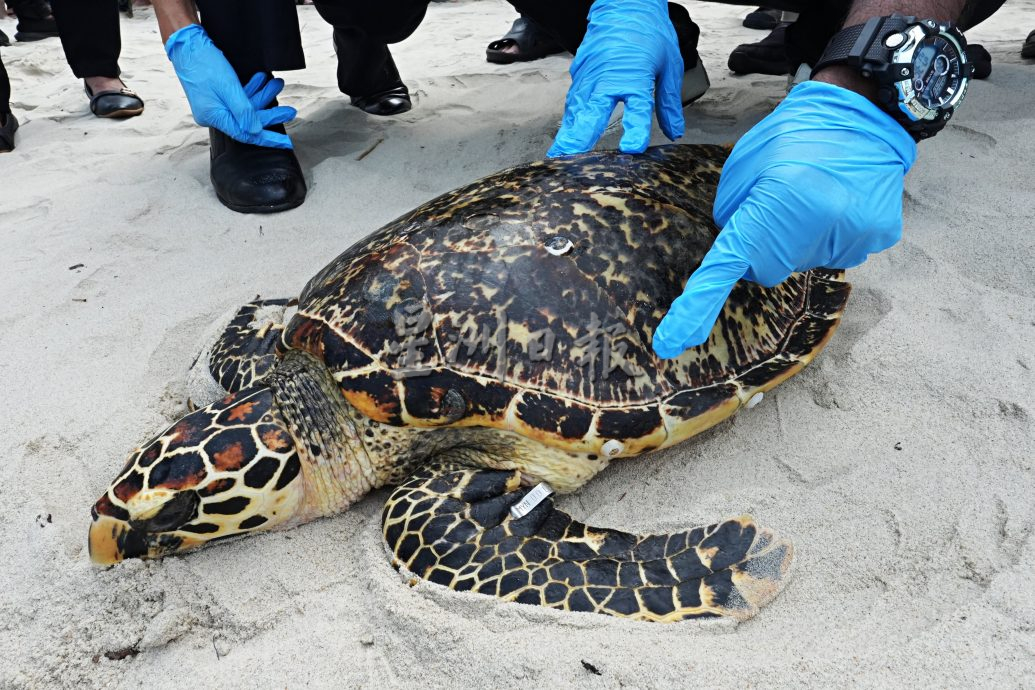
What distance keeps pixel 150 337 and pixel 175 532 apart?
0.99m

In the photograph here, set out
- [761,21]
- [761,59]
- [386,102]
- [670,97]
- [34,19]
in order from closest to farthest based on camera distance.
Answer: [670,97] < [386,102] < [761,59] < [761,21] < [34,19]

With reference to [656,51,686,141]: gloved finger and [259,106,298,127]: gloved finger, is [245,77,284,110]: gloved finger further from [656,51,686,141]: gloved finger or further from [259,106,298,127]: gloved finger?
[656,51,686,141]: gloved finger

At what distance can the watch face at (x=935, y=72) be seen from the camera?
1.59 meters

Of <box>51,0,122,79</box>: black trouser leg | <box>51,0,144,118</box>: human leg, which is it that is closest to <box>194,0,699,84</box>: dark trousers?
<box>51,0,144,118</box>: human leg

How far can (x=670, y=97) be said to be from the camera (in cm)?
246

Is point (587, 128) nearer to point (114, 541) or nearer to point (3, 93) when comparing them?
point (114, 541)

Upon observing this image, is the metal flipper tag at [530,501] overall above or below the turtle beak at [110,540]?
below

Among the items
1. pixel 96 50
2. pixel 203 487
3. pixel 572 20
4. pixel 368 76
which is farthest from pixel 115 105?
pixel 203 487

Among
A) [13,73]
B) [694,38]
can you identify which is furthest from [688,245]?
[13,73]

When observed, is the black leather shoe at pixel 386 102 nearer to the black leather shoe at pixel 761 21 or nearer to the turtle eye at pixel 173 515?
the turtle eye at pixel 173 515

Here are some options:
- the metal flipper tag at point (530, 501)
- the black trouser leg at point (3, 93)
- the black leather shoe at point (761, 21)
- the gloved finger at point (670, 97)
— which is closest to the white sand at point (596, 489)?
the metal flipper tag at point (530, 501)

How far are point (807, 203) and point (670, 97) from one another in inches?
44.6

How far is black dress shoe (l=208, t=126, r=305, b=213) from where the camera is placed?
2.97 meters

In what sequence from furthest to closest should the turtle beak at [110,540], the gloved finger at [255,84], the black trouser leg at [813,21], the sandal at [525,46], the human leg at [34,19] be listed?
1. the human leg at [34,19]
2. the sandal at [525,46]
3. the gloved finger at [255,84]
4. the black trouser leg at [813,21]
5. the turtle beak at [110,540]
